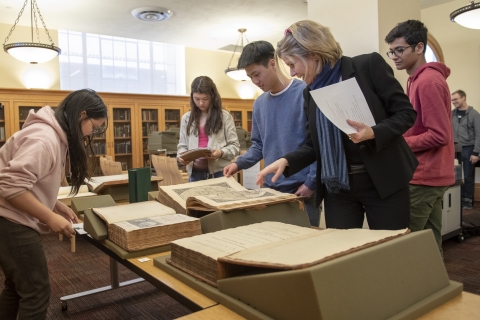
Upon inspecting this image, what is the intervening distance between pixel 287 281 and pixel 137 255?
0.59 m

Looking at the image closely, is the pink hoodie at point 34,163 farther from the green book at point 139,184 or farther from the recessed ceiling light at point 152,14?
the recessed ceiling light at point 152,14

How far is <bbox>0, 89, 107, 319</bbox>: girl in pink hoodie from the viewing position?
1.22 meters

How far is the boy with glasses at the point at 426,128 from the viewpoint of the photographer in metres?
1.66

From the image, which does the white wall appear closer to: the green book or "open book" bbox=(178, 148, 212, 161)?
"open book" bbox=(178, 148, 212, 161)

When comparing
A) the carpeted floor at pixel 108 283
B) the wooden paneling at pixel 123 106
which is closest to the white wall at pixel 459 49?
the carpeted floor at pixel 108 283

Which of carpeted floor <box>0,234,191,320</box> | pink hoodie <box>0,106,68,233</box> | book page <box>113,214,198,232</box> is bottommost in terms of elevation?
carpeted floor <box>0,234,191,320</box>

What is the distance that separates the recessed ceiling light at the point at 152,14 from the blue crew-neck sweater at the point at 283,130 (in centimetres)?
512

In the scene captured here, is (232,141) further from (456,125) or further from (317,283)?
(456,125)

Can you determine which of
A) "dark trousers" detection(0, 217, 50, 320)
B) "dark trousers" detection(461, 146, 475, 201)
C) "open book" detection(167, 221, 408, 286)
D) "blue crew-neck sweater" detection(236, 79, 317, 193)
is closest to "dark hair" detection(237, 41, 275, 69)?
"blue crew-neck sweater" detection(236, 79, 317, 193)

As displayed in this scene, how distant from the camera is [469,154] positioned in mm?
5543

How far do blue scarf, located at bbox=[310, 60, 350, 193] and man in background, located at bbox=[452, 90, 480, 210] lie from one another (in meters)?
4.88

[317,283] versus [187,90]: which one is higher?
[187,90]

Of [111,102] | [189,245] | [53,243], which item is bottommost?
[53,243]

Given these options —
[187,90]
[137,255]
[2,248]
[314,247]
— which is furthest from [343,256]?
[187,90]
